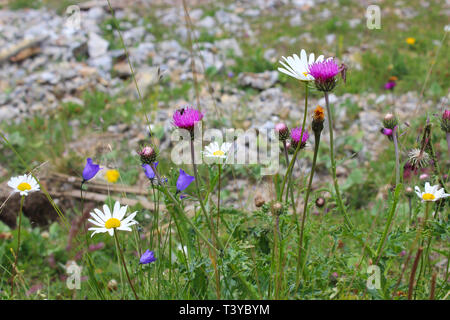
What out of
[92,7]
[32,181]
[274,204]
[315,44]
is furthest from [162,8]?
[274,204]

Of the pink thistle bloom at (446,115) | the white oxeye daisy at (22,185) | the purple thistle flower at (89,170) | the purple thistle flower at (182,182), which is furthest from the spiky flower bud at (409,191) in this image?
the white oxeye daisy at (22,185)

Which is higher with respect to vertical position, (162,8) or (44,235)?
(162,8)

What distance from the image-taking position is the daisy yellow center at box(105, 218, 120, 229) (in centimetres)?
108

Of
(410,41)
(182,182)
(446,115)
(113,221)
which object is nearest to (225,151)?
(182,182)

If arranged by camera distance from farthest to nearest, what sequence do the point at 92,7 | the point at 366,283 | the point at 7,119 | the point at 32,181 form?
the point at 92,7 → the point at 7,119 → the point at 32,181 → the point at 366,283

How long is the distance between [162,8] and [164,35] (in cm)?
105

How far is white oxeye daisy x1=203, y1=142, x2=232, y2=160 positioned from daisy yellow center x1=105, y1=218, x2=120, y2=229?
0.32m

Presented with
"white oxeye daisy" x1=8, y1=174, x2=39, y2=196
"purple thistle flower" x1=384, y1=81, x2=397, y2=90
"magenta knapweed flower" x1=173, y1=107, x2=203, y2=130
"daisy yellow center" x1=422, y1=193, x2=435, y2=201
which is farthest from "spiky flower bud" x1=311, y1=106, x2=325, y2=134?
"purple thistle flower" x1=384, y1=81, x2=397, y2=90

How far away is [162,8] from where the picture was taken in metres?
5.56

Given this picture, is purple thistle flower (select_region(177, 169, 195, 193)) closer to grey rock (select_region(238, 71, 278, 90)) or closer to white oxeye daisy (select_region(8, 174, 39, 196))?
white oxeye daisy (select_region(8, 174, 39, 196))

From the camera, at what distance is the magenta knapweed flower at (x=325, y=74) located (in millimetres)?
952

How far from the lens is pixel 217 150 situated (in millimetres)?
1258

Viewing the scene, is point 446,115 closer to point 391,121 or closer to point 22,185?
point 391,121
